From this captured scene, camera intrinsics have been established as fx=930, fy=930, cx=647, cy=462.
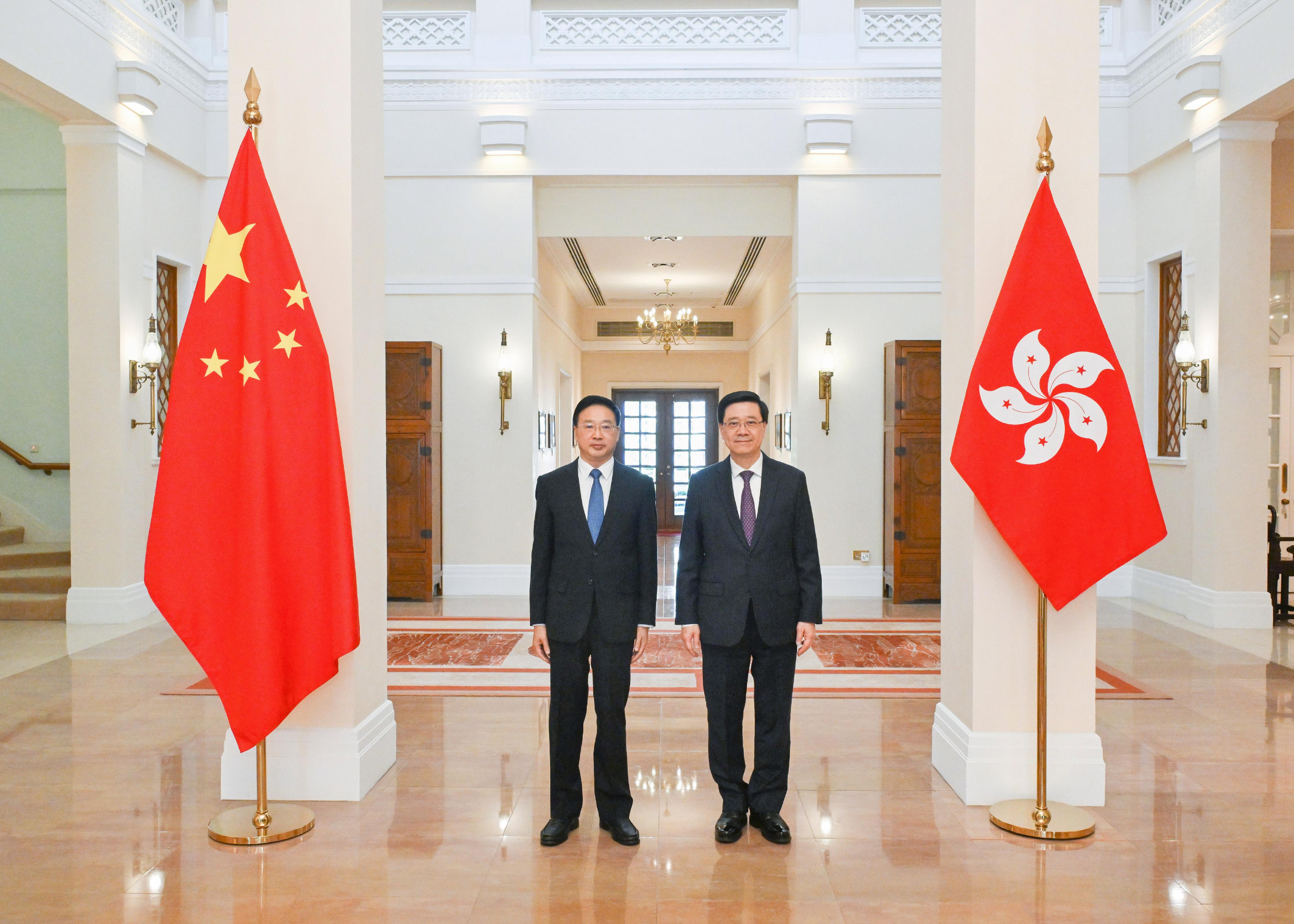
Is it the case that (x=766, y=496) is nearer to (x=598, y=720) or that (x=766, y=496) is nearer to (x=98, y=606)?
(x=598, y=720)

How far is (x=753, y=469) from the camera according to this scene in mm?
3572

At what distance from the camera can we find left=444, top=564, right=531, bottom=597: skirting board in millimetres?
9445

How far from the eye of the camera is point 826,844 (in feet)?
11.5

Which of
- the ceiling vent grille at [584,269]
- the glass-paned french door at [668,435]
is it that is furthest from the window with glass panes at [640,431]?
the ceiling vent grille at [584,269]

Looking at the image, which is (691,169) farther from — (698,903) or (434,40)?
(698,903)

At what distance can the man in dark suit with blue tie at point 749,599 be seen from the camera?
347cm

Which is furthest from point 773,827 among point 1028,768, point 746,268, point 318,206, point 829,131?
point 746,268

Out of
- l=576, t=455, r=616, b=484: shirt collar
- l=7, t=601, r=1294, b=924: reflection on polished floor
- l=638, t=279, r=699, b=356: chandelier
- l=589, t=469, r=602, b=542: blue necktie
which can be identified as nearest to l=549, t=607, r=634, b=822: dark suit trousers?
l=7, t=601, r=1294, b=924: reflection on polished floor

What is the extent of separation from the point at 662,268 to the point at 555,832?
10395mm

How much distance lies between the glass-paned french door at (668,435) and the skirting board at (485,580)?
7.62 m

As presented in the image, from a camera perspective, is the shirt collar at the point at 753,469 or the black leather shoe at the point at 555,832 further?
the shirt collar at the point at 753,469

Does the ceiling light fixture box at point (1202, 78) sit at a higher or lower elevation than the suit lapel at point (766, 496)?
higher

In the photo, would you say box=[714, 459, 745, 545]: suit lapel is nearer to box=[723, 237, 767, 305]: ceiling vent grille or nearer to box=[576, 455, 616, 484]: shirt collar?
box=[576, 455, 616, 484]: shirt collar

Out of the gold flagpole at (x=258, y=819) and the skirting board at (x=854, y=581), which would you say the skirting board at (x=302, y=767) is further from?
the skirting board at (x=854, y=581)
